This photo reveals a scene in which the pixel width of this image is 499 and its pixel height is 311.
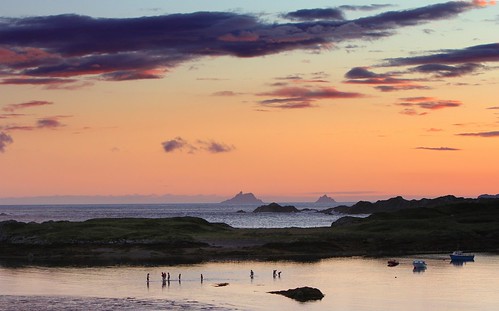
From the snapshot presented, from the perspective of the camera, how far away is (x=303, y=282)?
107 metres

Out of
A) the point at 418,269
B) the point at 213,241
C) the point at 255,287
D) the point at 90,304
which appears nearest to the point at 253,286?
the point at 255,287

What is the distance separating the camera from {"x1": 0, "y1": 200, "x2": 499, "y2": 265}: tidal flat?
476 ft

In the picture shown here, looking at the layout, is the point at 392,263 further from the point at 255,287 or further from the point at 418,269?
Result: the point at 255,287

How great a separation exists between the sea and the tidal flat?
12575 mm

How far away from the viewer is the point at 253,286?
10288 centimetres

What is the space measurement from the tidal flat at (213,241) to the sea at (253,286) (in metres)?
12.6

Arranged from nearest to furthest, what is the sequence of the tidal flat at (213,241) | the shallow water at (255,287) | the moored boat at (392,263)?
1. the shallow water at (255,287)
2. the moored boat at (392,263)
3. the tidal flat at (213,241)

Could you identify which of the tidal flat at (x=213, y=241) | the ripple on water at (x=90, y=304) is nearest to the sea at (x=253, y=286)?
the ripple on water at (x=90, y=304)

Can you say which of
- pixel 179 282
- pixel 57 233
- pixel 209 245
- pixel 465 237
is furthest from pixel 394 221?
pixel 179 282

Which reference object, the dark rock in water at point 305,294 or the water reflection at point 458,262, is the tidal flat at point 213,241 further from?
the dark rock in water at point 305,294

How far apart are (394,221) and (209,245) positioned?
165 feet

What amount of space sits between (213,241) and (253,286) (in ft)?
186

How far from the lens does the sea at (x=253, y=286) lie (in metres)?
87.8

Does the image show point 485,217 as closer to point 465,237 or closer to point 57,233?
point 465,237
